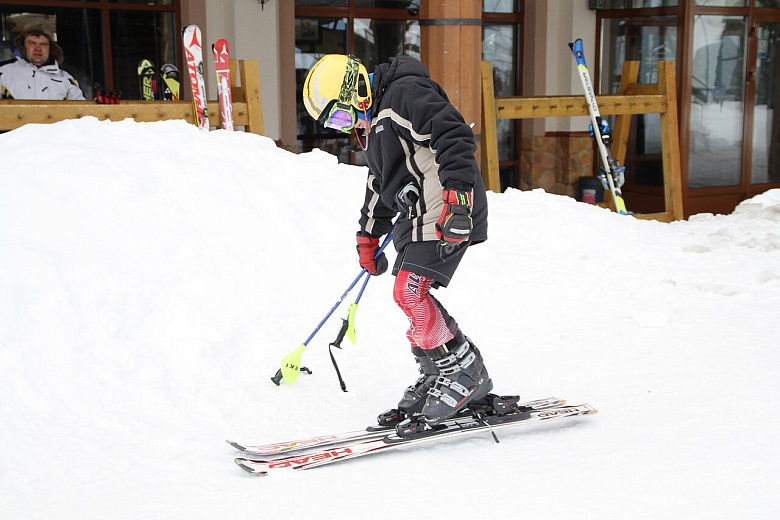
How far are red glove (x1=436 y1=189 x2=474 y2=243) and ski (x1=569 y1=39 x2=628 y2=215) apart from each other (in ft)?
18.1

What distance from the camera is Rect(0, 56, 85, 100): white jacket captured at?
741cm

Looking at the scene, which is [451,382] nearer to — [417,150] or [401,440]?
[401,440]

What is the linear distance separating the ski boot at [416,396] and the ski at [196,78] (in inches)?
147

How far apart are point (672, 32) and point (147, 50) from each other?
6201 mm

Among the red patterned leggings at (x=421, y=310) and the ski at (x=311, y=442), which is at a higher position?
the red patterned leggings at (x=421, y=310)

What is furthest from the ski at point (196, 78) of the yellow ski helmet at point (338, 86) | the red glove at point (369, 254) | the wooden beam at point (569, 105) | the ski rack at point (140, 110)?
the yellow ski helmet at point (338, 86)

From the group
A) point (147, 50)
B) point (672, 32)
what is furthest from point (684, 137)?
point (147, 50)

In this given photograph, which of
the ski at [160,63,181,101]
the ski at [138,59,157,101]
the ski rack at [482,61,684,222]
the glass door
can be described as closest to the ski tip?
the ski rack at [482,61,684,222]

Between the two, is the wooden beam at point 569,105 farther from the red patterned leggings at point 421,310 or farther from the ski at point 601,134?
the red patterned leggings at point 421,310

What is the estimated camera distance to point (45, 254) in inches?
177

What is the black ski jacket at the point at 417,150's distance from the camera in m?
3.23

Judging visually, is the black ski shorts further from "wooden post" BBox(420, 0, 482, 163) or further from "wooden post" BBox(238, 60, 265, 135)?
"wooden post" BBox(238, 60, 265, 135)

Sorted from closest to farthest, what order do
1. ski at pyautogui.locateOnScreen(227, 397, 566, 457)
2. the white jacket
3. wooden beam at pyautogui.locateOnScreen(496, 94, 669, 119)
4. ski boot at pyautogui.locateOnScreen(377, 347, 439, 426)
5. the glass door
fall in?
ski at pyautogui.locateOnScreen(227, 397, 566, 457), ski boot at pyautogui.locateOnScreen(377, 347, 439, 426), the white jacket, wooden beam at pyautogui.locateOnScreen(496, 94, 669, 119), the glass door

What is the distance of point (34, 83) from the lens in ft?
24.6
